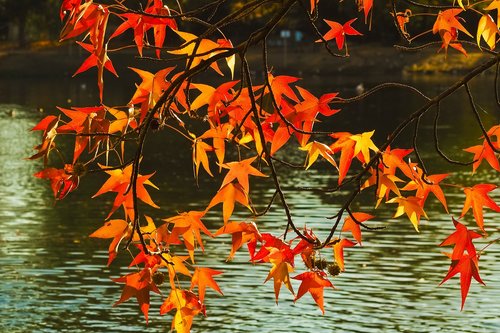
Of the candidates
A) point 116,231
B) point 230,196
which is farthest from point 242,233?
point 116,231

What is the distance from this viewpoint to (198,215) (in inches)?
195

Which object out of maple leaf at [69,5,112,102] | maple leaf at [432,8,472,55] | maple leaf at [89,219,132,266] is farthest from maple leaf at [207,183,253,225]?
maple leaf at [432,8,472,55]

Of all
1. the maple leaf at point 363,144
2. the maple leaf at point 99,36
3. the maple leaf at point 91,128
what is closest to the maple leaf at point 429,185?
the maple leaf at point 363,144

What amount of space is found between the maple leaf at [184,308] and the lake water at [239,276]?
11.9m

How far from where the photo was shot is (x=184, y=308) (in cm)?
496

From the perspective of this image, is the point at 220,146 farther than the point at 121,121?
Yes

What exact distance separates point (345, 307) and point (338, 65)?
79258mm

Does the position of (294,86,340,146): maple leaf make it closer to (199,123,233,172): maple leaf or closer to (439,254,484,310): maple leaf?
(199,123,233,172): maple leaf

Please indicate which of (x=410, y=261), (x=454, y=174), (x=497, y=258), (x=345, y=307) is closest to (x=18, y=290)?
(x=345, y=307)

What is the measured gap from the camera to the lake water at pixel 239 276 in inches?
687

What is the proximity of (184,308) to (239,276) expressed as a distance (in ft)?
50.3

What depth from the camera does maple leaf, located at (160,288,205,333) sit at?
491 centimetres

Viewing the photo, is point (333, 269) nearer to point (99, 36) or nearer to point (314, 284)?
point (314, 284)

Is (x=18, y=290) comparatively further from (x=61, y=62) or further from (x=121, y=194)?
(x=61, y=62)
